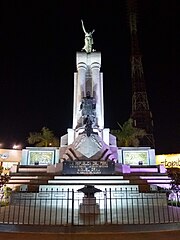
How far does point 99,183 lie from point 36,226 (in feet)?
25.2

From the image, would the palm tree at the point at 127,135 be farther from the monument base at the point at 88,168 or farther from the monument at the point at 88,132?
the monument base at the point at 88,168

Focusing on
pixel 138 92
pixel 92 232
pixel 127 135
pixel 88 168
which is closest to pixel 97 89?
pixel 127 135

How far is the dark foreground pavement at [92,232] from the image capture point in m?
5.46

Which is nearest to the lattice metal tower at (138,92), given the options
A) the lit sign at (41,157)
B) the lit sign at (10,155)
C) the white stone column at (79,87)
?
the white stone column at (79,87)

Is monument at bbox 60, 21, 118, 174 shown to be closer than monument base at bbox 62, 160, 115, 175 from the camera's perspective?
No

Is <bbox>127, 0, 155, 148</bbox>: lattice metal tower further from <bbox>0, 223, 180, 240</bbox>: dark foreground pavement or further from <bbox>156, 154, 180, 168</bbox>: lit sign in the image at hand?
<bbox>0, 223, 180, 240</bbox>: dark foreground pavement

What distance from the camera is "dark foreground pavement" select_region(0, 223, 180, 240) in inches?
215

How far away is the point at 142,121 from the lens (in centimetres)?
3744

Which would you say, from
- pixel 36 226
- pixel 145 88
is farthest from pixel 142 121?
pixel 36 226

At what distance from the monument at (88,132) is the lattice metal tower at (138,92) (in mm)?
14996

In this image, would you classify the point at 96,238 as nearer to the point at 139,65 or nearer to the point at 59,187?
the point at 59,187

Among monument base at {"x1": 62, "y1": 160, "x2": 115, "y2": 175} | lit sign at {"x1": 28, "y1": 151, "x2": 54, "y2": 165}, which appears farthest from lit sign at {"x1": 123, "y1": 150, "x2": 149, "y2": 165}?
lit sign at {"x1": 28, "y1": 151, "x2": 54, "y2": 165}

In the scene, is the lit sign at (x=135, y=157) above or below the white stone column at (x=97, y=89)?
below

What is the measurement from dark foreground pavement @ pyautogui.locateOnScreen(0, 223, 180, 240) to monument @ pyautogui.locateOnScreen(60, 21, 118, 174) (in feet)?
31.6
